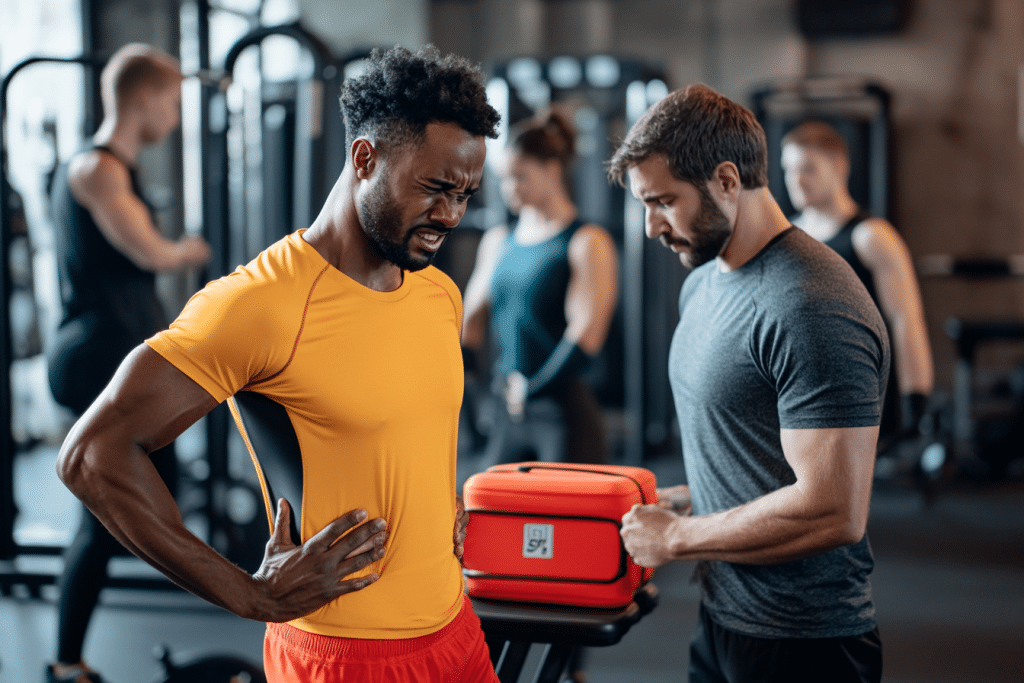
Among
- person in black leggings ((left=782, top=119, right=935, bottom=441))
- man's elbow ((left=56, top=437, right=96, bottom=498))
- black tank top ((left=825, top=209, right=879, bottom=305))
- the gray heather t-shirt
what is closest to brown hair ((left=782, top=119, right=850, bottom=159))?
person in black leggings ((left=782, top=119, right=935, bottom=441))

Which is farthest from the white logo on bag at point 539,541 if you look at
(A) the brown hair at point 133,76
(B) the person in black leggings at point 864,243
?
(A) the brown hair at point 133,76

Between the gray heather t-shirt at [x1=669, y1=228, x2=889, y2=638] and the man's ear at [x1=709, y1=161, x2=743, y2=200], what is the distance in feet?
0.33

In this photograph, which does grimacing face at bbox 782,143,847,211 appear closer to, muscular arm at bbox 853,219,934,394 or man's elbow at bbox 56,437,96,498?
muscular arm at bbox 853,219,934,394

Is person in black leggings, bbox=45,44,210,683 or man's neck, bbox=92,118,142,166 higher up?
man's neck, bbox=92,118,142,166

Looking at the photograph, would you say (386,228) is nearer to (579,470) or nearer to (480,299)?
(579,470)

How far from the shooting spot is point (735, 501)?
1.39 m

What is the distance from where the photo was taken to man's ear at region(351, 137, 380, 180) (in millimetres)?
1091

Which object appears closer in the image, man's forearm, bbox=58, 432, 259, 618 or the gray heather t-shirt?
man's forearm, bbox=58, 432, 259, 618

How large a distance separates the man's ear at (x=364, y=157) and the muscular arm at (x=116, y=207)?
5.51 ft

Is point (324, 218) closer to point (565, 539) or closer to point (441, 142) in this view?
point (441, 142)

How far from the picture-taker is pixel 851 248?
9.42 ft

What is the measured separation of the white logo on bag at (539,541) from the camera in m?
1.36

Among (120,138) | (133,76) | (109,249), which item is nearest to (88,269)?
(109,249)

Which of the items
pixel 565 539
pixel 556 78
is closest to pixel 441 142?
pixel 565 539
